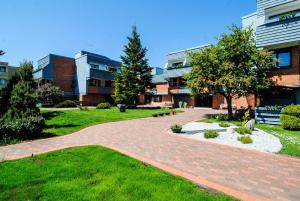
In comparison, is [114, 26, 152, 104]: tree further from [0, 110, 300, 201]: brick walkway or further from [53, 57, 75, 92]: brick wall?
[0, 110, 300, 201]: brick walkway

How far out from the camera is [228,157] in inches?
344

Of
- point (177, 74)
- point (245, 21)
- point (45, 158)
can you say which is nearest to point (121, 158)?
point (45, 158)

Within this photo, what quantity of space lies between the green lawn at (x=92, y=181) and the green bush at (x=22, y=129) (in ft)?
17.0

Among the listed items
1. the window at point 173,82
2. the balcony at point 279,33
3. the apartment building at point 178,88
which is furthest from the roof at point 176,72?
the balcony at point 279,33

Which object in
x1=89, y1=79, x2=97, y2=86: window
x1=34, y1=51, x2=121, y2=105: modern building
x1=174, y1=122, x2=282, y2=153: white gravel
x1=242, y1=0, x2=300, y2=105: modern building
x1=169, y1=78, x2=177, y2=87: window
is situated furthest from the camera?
x1=89, y1=79, x2=97, y2=86: window

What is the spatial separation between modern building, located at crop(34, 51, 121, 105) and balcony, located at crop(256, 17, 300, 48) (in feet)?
117

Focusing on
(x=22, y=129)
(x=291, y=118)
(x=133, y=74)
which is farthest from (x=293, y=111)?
(x=133, y=74)

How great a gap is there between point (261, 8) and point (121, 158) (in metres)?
19.3

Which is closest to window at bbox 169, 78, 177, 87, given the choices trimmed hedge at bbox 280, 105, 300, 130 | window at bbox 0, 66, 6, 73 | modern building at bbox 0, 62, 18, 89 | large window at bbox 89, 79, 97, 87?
large window at bbox 89, 79, 97, 87

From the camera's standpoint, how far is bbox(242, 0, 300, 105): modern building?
1628 centimetres

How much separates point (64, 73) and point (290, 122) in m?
44.3

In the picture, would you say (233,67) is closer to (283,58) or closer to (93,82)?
(283,58)

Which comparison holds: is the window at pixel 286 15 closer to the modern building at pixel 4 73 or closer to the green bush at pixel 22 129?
the green bush at pixel 22 129

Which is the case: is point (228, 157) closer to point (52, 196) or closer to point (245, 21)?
point (52, 196)
